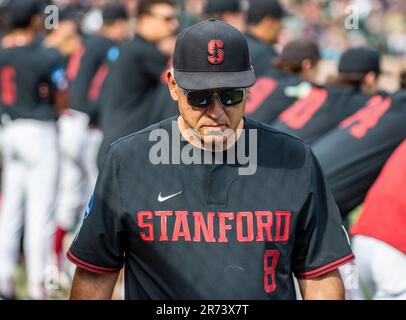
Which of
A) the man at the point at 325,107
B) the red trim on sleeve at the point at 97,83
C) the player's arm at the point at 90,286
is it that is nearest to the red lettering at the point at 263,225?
the player's arm at the point at 90,286

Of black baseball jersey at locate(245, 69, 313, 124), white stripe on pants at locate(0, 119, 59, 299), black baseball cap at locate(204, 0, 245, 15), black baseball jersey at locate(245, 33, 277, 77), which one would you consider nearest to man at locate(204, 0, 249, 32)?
black baseball cap at locate(204, 0, 245, 15)

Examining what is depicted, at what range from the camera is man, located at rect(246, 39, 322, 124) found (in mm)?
6805

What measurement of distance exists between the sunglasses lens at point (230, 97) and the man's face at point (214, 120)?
0.01 m

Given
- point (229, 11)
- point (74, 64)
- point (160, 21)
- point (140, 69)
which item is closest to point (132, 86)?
point (140, 69)

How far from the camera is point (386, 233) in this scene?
14.8 ft

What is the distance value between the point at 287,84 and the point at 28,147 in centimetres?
223

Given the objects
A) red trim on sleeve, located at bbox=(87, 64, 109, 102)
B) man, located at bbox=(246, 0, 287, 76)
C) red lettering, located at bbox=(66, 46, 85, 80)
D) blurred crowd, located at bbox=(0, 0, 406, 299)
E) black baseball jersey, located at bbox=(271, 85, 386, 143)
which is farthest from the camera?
red lettering, located at bbox=(66, 46, 85, 80)

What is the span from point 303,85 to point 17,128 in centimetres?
242

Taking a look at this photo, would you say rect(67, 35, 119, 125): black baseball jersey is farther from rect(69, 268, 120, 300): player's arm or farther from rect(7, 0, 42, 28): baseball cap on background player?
rect(69, 268, 120, 300): player's arm

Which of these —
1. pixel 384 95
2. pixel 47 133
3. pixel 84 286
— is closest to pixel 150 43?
pixel 47 133

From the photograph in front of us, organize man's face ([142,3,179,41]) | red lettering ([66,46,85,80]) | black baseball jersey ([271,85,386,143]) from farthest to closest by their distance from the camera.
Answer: red lettering ([66,46,85,80])
man's face ([142,3,179,41])
black baseball jersey ([271,85,386,143])

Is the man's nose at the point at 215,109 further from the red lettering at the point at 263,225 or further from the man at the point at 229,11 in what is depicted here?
the man at the point at 229,11

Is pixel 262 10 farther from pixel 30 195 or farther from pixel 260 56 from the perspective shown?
pixel 30 195

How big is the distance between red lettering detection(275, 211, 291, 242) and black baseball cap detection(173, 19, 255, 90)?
434mm
